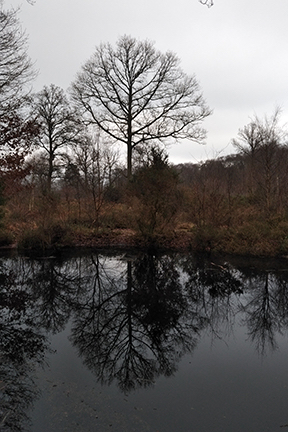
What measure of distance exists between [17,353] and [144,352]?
2103mm

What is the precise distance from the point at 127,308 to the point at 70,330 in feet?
4.87

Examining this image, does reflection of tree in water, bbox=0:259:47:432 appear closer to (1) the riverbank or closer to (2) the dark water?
(2) the dark water

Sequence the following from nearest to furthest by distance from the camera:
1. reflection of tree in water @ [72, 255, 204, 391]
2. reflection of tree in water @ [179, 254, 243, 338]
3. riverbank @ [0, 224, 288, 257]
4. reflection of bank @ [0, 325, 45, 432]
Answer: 1. reflection of bank @ [0, 325, 45, 432]
2. reflection of tree in water @ [72, 255, 204, 391]
3. reflection of tree in water @ [179, 254, 243, 338]
4. riverbank @ [0, 224, 288, 257]

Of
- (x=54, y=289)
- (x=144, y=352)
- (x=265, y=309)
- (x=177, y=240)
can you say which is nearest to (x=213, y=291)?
(x=265, y=309)

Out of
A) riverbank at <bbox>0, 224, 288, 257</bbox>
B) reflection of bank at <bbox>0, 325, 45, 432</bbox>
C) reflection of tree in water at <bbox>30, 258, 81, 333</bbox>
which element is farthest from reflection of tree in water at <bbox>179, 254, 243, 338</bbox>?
reflection of bank at <bbox>0, 325, 45, 432</bbox>

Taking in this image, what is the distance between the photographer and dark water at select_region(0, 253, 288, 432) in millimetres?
3736

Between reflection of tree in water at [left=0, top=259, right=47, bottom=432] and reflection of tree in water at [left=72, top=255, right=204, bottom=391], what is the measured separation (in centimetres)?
80

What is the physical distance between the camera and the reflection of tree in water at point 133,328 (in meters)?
4.84

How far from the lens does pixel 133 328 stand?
617 cm

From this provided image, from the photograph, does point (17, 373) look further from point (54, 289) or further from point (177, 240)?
point (177, 240)

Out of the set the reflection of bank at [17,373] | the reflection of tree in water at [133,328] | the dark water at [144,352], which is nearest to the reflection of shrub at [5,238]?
the dark water at [144,352]

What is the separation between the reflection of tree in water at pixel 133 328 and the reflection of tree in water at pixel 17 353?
80 centimetres

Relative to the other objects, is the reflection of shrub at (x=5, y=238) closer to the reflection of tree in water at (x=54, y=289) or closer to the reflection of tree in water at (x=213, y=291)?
the reflection of tree in water at (x=54, y=289)

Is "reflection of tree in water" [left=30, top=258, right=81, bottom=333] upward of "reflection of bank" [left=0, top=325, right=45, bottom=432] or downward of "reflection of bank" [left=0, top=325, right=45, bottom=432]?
upward
